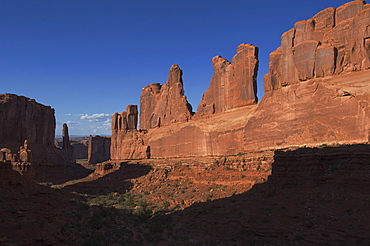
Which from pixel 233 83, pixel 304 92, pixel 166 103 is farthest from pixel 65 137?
pixel 304 92

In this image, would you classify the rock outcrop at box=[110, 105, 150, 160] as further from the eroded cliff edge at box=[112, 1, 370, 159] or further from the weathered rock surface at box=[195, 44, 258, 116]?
the eroded cliff edge at box=[112, 1, 370, 159]

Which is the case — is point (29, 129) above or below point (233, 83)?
below

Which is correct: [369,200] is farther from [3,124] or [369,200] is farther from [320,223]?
[3,124]

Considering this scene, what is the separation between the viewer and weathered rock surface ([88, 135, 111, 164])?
10931cm

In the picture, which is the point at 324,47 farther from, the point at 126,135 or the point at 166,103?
the point at 126,135

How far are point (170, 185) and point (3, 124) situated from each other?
51.4 metres

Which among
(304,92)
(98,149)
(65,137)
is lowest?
(98,149)

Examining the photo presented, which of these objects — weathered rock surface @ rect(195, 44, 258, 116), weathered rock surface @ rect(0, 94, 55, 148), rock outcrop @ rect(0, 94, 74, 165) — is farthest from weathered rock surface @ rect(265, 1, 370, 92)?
weathered rock surface @ rect(0, 94, 55, 148)

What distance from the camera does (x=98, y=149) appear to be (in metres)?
111

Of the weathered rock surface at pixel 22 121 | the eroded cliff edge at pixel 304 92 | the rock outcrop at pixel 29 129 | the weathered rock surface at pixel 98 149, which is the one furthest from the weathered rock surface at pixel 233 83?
the weathered rock surface at pixel 98 149

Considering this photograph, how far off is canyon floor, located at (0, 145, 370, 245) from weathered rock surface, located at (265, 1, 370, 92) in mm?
8080

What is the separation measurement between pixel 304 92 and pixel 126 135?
125ft

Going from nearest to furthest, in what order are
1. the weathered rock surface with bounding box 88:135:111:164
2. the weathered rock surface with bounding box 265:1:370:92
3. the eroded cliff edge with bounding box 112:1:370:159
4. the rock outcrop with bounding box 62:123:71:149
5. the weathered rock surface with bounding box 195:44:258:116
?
the eroded cliff edge with bounding box 112:1:370:159 → the weathered rock surface with bounding box 265:1:370:92 → the weathered rock surface with bounding box 195:44:258:116 → the rock outcrop with bounding box 62:123:71:149 → the weathered rock surface with bounding box 88:135:111:164

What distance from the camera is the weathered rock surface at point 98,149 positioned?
109m
